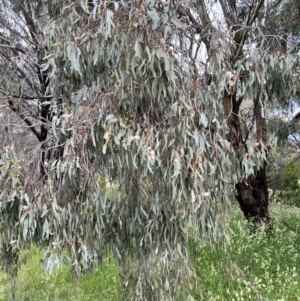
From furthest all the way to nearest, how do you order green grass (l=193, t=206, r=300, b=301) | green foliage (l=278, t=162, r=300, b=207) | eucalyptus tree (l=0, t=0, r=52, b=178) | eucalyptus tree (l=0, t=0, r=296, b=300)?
green foliage (l=278, t=162, r=300, b=207)
eucalyptus tree (l=0, t=0, r=52, b=178)
green grass (l=193, t=206, r=300, b=301)
eucalyptus tree (l=0, t=0, r=296, b=300)

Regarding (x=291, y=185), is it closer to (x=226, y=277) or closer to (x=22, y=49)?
(x=226, y=277)

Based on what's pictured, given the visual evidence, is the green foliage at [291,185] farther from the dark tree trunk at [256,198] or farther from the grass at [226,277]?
the grass at [226,277]

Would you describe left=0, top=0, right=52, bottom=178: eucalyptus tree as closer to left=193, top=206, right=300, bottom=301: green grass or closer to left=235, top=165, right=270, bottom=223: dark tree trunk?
left=193, top=206, right=300, bottom=301: green grass

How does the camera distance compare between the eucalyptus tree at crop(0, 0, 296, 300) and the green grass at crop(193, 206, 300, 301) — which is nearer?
the eucalyptus tree at crop(0, 0, 296, 300)

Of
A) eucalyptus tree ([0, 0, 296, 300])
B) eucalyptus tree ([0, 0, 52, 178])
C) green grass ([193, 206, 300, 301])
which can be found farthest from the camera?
eucalyptus tree ([0, 0, 52, 178])

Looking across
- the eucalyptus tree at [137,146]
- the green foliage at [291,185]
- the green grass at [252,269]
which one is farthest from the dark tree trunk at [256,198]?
the green foliage at [291,185]

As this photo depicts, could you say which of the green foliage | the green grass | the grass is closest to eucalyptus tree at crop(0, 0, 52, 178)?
the grass

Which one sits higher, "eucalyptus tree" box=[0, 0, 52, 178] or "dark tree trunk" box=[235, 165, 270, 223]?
"eucalyptus tree" box=[0, 0, 52, 178]

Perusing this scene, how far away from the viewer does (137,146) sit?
157 centimetres

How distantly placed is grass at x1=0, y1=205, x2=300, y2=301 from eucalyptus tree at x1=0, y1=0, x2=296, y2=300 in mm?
820

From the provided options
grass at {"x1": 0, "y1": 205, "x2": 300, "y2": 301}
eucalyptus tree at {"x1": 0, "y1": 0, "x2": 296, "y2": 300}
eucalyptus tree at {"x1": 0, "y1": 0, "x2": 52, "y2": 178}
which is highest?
eucalyptus tree at {"x1": 0, "y1": 0, "x2": 52, "y2": 178}

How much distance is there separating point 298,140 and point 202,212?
5155 millimetres

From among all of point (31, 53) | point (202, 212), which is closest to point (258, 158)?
point (202, 212)

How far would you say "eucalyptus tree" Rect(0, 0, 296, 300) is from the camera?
63.3 inches
